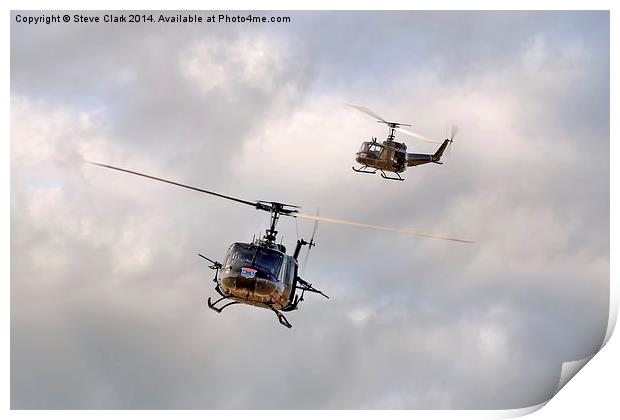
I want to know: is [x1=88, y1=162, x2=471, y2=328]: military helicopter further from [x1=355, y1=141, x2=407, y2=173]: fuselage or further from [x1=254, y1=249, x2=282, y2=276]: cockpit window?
[x1=355, y1=141, x2=407, y2=173]: fuselage

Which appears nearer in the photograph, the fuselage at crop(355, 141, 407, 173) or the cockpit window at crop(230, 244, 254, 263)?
the cockpit window at crop(230, 244, 254, 263)

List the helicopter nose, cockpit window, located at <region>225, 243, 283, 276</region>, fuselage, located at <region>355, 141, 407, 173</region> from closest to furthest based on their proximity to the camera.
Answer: the helicopter nose, cockpit window, located at <region>225, 243, 283, 276</region>, fuselage, located at <region>355, 141, 407, 173</region>

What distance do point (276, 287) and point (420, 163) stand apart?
9908mm

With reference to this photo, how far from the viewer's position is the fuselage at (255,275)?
14.6 m

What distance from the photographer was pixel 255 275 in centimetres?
1459

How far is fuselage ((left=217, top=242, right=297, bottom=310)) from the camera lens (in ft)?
47.9

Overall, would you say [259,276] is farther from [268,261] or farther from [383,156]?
[383,156]

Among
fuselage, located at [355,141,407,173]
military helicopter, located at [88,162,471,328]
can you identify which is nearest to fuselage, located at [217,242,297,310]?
military helicopter, located at [88,162,471,328]

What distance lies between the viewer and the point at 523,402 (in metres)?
19.4

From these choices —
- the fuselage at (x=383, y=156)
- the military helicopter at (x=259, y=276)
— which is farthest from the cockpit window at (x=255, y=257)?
the fuselage at (x=383, y=156)

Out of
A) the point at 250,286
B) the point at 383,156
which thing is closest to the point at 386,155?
the point at 383,156
